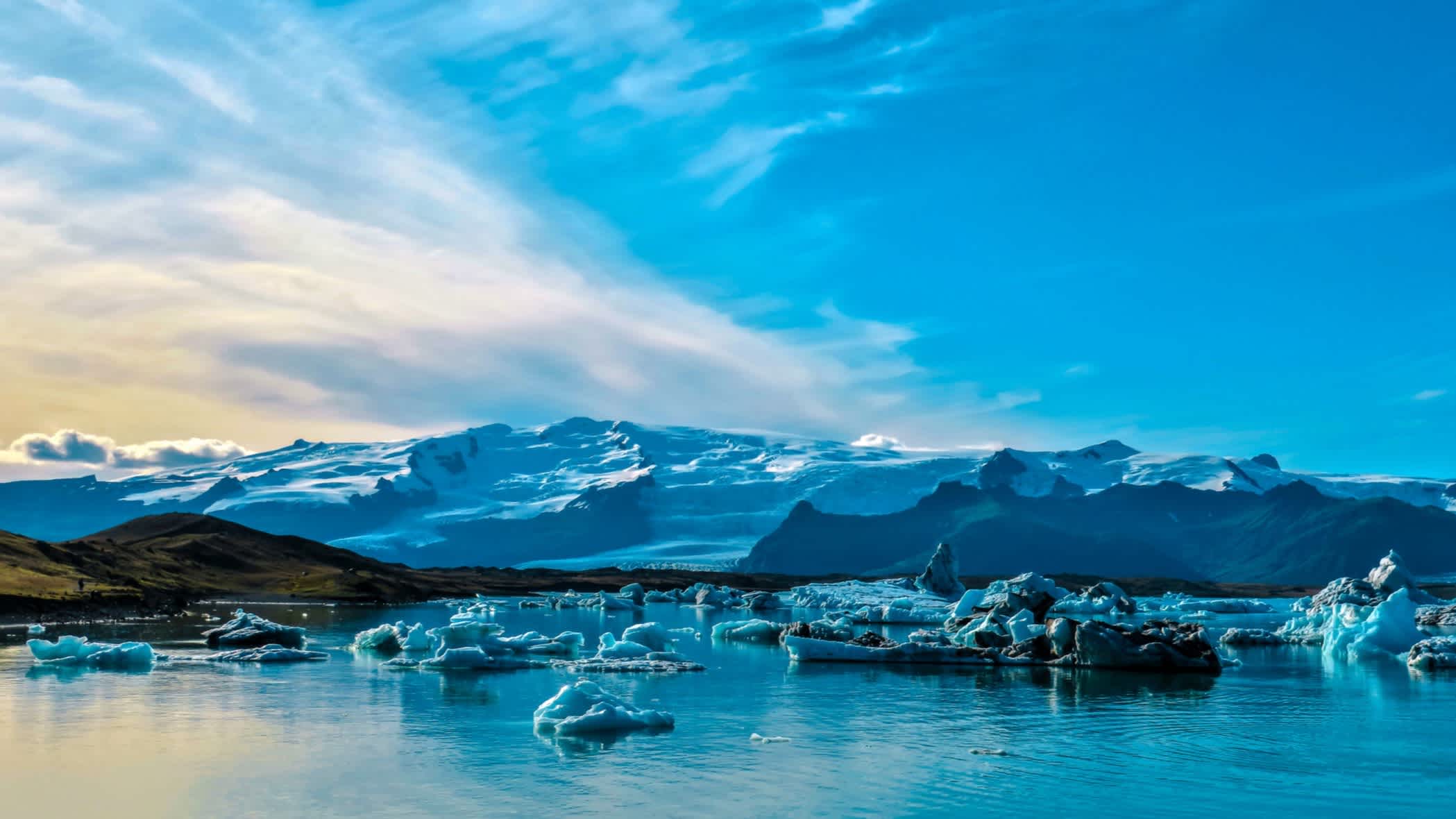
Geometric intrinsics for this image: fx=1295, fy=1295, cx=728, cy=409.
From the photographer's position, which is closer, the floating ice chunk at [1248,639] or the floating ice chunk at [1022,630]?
the floating ice chunk at [1022,630]

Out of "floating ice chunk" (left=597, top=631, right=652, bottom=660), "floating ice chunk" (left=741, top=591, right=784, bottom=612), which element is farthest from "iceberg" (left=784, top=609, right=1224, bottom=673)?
"floating ice chunk" (left=741, top=591, right=784, bottom=612)

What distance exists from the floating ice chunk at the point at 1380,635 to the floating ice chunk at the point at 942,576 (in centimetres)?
6988

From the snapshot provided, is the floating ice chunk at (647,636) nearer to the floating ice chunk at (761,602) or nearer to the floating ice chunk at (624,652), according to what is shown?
the floating ice chunk at (624,652)

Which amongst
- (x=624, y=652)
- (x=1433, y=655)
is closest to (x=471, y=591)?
(x=624, y=652)

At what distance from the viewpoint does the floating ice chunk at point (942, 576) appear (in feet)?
445

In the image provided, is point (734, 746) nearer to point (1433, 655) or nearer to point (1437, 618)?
A: point (1433, 655)

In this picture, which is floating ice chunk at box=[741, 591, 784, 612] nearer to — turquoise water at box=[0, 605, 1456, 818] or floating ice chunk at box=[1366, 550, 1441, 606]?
floating ice chunk at box=[1366, 550, 1441, 606]

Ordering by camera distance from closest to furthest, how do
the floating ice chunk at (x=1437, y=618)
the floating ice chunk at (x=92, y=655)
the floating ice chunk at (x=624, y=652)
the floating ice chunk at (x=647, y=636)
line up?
1. the floating ice chunk at (x=92, y=655)
2. the floating ice chunk at (x=624, y=652)
3. the floating ice chunk at (x=647, y=636)
4. the floating ice chunk at (x=1437, y=618)

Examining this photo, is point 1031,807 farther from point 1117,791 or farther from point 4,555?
point 4,555

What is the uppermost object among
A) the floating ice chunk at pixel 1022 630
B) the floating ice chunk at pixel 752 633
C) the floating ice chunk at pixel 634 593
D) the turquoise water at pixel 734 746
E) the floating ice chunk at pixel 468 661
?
the floating ice chunk at pixel 634 593

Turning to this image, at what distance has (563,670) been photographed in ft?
165

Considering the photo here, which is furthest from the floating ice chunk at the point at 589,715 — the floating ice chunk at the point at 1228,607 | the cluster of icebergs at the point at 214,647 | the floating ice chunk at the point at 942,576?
the floating ice chunk at the point at 942,576

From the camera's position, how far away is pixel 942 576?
136250 millimetres

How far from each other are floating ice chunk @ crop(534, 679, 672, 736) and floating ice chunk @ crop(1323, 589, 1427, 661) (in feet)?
140
